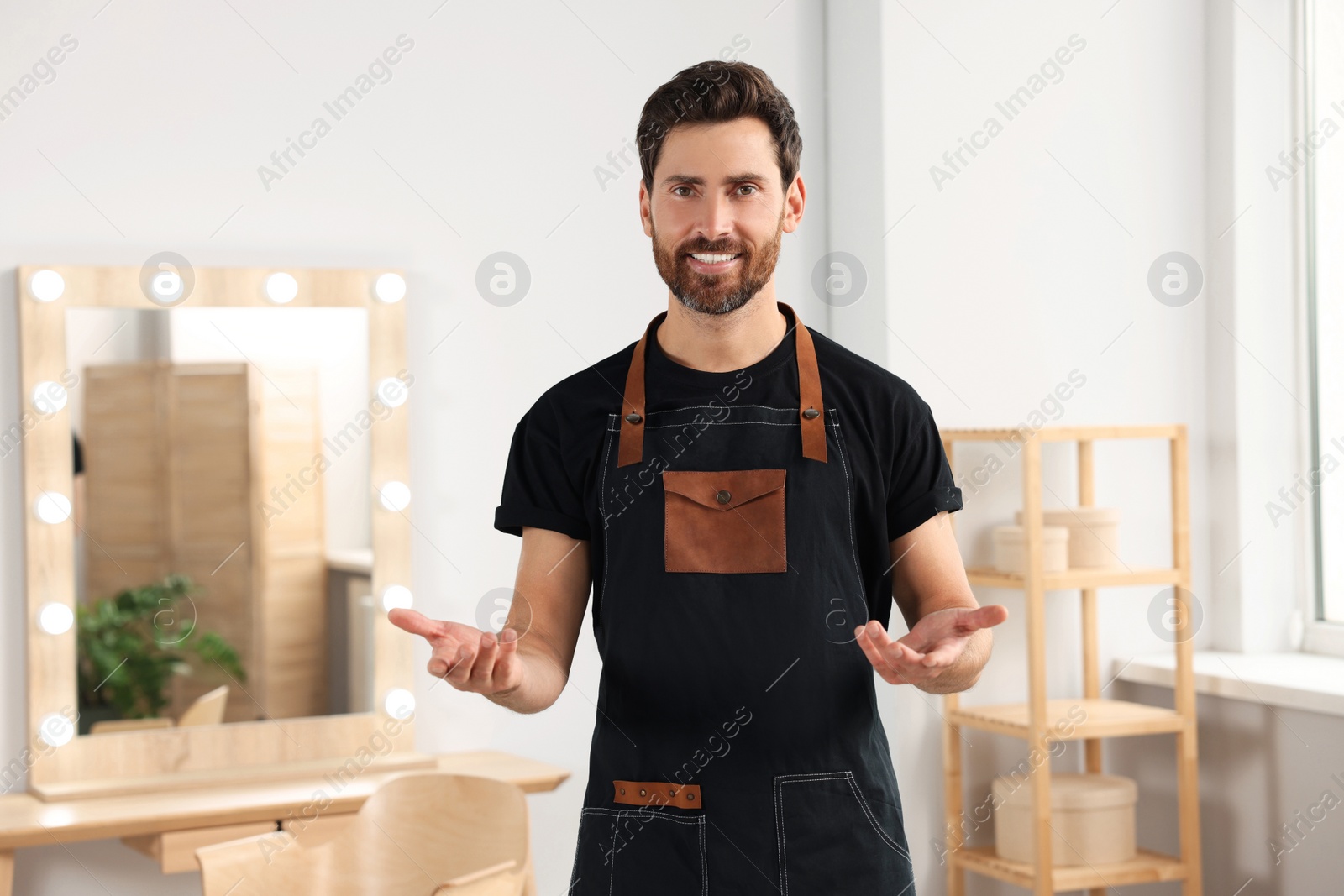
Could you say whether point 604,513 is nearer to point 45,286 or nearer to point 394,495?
point 394,495

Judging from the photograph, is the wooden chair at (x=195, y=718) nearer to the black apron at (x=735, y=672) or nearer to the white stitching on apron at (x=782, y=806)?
the black apron at (x=735, y=672)

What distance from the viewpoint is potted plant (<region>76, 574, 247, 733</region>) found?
237 centimetres

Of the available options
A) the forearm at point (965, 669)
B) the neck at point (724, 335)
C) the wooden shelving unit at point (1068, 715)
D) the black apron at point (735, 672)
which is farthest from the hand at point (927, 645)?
the wooden shelving unit at point (1068, 715)

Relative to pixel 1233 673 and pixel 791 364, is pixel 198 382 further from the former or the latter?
pixel 1233 673

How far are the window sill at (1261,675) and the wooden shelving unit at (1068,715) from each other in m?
0.10

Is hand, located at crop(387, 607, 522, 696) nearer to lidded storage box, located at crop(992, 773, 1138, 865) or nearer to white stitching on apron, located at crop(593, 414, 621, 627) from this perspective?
white stitching on apron, located at crop(593, 414, 621, 627)

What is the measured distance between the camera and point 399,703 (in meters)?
2.58

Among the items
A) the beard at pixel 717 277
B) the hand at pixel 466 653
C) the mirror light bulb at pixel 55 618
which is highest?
the beard at pixel 717 277

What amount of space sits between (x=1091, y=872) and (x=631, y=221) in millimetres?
1631

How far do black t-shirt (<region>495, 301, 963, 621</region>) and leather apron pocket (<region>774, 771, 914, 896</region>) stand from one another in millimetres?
216

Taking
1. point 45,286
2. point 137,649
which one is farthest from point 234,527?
point 45,286

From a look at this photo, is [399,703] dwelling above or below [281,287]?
below

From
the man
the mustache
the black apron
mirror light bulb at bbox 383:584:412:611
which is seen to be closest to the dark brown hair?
the man

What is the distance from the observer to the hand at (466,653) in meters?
1.09
